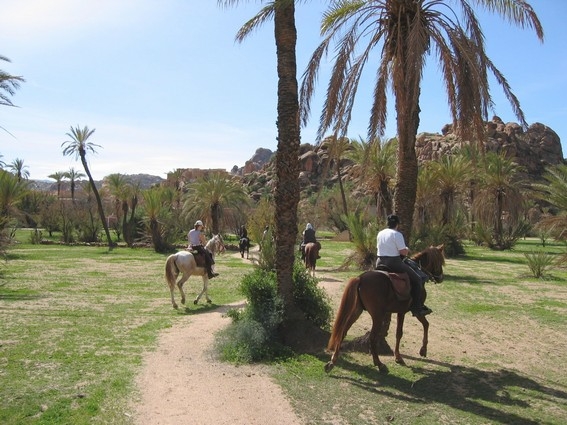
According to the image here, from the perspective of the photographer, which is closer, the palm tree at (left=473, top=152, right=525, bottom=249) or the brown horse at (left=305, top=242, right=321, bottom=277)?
the brown horse at (left=305, top=242, right=321, bottom=277)

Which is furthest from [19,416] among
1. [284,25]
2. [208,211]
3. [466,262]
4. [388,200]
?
[208,211]

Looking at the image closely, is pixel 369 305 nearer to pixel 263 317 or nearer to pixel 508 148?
pixel 263 317

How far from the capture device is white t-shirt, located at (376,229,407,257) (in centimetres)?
796

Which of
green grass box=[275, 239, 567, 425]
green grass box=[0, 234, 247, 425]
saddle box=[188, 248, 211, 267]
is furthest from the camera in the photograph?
saddle box=[188, 248, 211, 267]

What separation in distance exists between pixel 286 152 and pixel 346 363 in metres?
3.76

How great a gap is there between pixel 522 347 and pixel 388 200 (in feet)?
72.1

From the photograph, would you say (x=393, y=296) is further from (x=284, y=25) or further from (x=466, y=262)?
(x=466, y=262)

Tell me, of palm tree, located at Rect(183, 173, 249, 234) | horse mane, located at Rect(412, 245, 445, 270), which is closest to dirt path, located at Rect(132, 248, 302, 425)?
horse mane, located at Rect(412, 245, 445, 270)

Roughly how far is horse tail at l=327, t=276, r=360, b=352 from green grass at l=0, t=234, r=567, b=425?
19.1 inches

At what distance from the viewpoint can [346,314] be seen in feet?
25.8

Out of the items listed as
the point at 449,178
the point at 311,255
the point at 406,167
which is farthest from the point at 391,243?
the point at 449,178

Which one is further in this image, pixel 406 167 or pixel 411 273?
pixel 406 167

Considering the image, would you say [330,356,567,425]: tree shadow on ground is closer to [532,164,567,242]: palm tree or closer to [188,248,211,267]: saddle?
[188,248,211,267]: saddle

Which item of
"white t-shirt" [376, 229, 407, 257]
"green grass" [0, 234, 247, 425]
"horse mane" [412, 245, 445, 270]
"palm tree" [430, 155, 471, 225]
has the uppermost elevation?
"palm tree" [430, 155, 471, 225]
